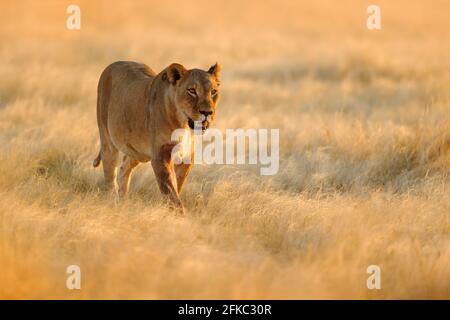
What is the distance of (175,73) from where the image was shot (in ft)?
24.3

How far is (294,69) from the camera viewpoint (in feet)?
58.4

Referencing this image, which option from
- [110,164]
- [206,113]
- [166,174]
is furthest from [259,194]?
[110,164]

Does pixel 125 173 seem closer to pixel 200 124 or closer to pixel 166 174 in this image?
pixel 166 174

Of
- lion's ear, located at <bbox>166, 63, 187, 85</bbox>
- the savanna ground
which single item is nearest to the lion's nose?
lion's ear, located at <bbox>166, 63, 187, 85</bbox>

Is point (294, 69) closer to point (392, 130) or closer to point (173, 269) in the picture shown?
point (392, 130)

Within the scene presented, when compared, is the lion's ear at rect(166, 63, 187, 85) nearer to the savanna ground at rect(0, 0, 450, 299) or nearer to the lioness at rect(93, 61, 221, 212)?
the lioness at rect(93, 61, 221, 212)

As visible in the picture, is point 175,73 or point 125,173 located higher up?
point 175,73

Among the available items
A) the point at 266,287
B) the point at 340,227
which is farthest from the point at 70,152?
the point at 266,287

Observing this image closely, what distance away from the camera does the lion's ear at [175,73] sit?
291 inches

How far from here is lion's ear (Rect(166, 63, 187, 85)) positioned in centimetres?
739

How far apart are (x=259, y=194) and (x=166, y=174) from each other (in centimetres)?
115

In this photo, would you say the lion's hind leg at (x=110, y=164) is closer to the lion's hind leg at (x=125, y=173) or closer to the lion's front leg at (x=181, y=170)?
the lion's hind leg at (x=125, y=173)

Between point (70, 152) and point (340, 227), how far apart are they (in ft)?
13.5

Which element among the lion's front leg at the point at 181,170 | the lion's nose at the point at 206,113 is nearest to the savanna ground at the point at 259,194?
the lion's front leg at the point at 181,170
